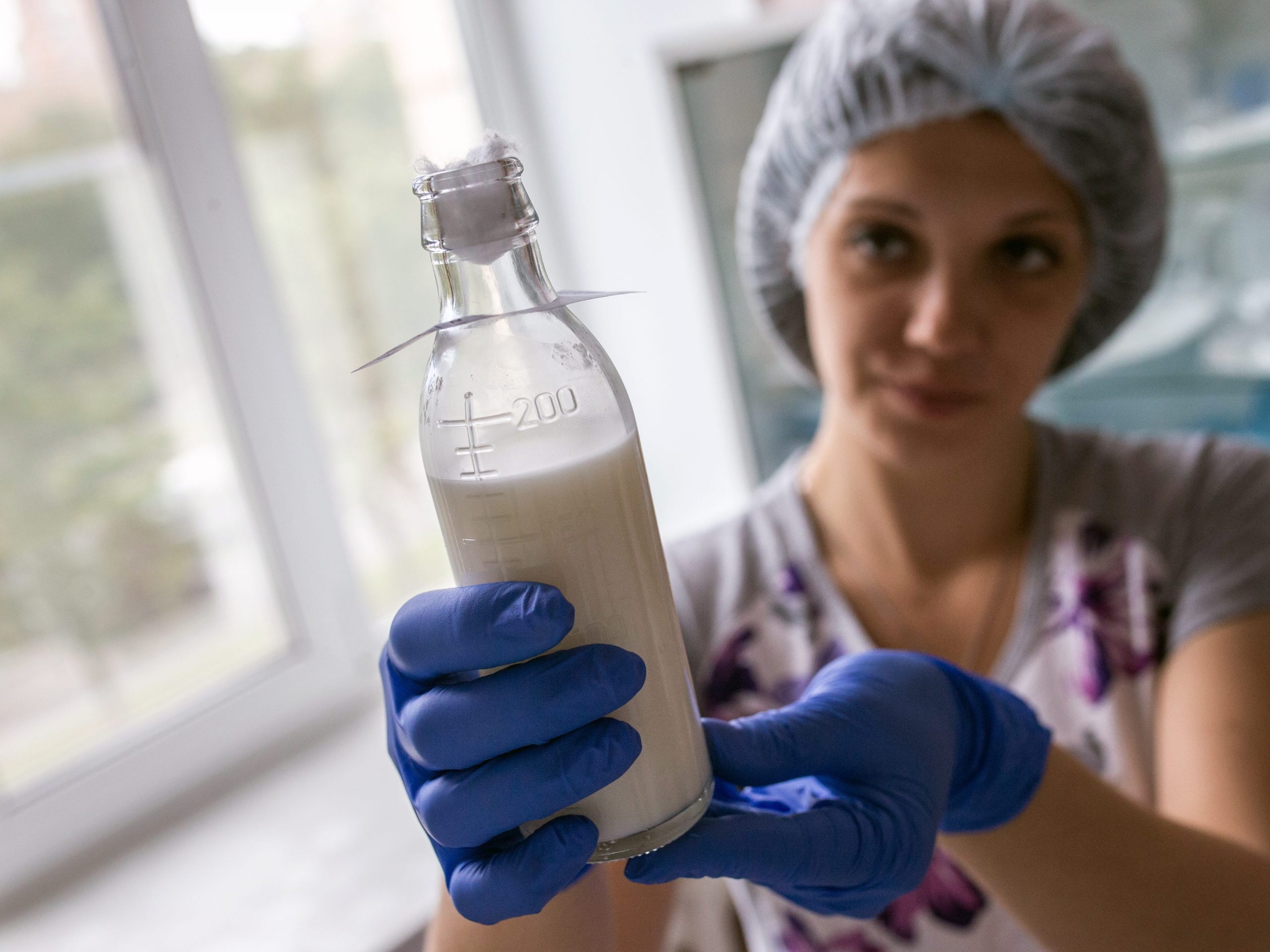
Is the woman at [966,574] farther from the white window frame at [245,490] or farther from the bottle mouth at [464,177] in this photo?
the white window frame at [245,490]

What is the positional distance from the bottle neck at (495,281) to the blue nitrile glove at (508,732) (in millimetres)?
150

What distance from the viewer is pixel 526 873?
0.58m

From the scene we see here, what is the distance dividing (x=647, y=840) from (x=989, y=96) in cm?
84

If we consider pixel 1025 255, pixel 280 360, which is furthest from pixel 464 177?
pixel 280 360

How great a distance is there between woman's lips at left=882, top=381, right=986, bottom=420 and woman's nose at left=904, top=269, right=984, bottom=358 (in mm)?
Answer: 43

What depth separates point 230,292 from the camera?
1.55 m

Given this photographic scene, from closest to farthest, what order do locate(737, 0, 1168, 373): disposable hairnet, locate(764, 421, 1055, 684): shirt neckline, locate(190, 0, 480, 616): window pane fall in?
1. locate(737, 0, 1168, 373): disposable hairnet
2. locate(764, 421, 1055, 684): shirt neckline
3. locate(190, 0, 480, 616): window pane

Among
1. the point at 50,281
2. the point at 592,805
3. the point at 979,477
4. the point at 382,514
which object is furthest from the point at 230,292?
the point at 592,805

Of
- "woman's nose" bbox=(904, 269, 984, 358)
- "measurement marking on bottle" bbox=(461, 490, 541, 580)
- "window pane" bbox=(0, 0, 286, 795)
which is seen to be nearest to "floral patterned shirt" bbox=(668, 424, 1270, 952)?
"woman's nose" bbox=(904, 269, 984, 358)

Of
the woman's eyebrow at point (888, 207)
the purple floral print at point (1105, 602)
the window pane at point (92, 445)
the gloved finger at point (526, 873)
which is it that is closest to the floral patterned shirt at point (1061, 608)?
the purple floral print at point (1105, 602)

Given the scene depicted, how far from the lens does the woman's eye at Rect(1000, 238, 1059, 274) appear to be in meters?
1.11

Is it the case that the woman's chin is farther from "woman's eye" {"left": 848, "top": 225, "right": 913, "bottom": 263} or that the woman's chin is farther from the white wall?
the white wall

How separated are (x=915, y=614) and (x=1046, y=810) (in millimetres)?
412

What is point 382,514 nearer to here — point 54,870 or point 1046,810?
point 54,870
